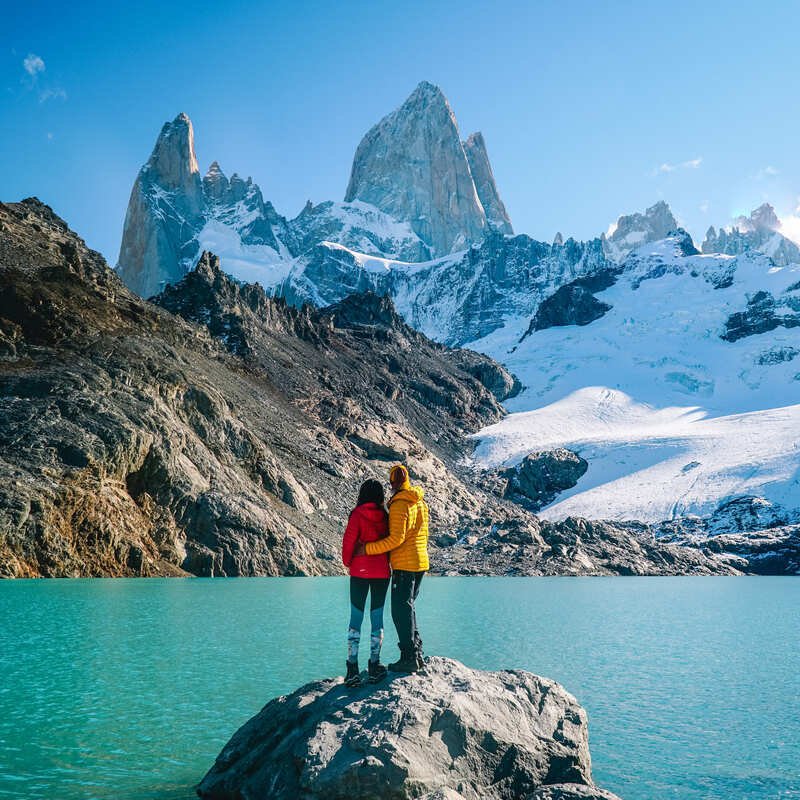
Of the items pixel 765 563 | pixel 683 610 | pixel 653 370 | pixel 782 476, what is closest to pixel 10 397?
pixel 683 610

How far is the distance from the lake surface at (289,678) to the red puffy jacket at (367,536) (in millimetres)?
3540

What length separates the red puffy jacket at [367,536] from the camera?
10.4 m

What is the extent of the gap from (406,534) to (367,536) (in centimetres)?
54

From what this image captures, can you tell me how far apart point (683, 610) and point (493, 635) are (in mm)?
18674

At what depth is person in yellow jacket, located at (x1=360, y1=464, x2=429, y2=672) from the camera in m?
10.3

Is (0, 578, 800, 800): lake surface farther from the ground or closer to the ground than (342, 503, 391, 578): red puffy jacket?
closer to the ground

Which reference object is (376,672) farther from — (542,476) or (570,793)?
(542,476)

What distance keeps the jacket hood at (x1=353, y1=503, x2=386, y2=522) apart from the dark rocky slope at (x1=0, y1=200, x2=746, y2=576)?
40154 mm

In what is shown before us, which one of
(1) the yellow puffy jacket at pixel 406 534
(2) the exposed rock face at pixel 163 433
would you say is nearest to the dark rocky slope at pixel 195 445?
(2) the exposed rock face at pixel 163 433

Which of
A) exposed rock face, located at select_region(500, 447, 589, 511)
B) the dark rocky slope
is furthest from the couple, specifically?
exposed rock face, located at select_region(500, 447, 589, 511)

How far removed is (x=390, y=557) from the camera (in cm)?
1062

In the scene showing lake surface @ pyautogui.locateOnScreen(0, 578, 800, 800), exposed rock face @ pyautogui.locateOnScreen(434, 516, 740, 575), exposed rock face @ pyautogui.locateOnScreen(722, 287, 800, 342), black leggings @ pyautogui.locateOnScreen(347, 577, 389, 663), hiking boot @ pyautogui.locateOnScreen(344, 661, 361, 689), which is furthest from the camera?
exposed rock face @ pyautogui.locateOnScreen(722, 287, 800, 342)

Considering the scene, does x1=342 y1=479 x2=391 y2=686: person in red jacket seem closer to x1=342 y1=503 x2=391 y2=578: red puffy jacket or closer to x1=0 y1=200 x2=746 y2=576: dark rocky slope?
x1=342 y1=503 x2=391 y2=578: red puffy jacket

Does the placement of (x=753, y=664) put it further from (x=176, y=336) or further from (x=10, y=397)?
(x=176, y=336)
